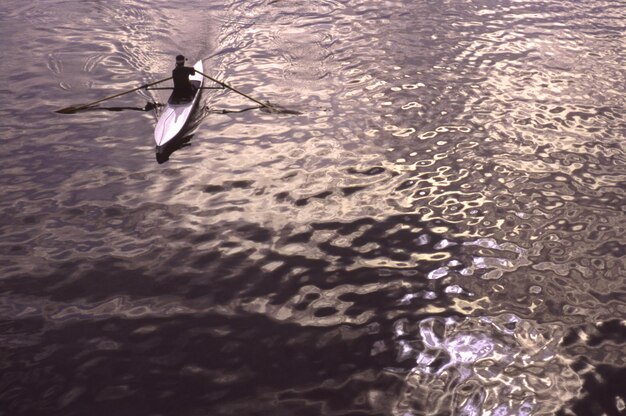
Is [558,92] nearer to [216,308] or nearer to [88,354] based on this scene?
[216,308]

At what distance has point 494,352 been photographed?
5.80m

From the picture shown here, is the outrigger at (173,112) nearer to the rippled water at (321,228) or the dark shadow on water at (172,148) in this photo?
the dark shadow on water at (172,148)

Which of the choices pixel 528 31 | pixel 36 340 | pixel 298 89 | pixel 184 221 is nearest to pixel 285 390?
Answer: pixel 36 340

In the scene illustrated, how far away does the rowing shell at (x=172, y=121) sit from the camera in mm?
8672

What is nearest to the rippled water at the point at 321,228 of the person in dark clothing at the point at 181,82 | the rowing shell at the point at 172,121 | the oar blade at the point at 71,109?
the oar blade at the point at 71,109

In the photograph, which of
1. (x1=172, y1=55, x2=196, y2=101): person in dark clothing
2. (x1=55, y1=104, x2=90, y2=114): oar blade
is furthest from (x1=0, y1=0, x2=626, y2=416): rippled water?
(x1=172, y1=55, x2=196, y2=101): person in dark clothing

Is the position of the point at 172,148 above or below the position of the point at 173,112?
below

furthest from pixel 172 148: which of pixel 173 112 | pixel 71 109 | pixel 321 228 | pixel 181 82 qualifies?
pixel 321 228

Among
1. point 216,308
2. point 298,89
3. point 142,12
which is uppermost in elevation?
point 142,12

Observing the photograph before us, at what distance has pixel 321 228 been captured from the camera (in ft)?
24.4

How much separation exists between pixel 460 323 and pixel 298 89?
5806 mm

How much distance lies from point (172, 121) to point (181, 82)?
86 centimetres

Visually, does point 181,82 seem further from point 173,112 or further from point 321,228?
point 321,228

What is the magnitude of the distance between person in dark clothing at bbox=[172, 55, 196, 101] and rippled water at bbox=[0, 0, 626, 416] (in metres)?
0.41
